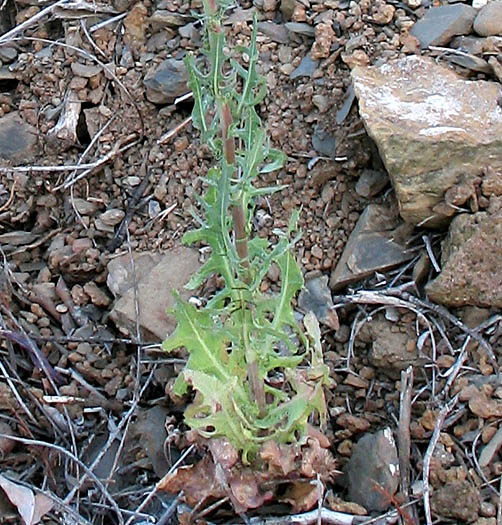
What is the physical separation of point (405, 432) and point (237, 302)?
0.71 metres

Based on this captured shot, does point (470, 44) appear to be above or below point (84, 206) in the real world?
above

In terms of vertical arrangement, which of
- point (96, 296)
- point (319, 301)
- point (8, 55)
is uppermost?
point (8, 55)

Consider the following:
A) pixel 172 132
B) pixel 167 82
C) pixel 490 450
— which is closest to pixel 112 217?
pixel 172 132

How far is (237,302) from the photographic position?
214 cm

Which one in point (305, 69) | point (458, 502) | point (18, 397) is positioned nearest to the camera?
point (458, 502)

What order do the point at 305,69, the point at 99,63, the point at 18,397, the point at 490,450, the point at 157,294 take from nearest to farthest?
1. the point at 490,450
2. the point at 18,397
3. the point at 157,294
4. the point at 305,69
5. the point at 99,63

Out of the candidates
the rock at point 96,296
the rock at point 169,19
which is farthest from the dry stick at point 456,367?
the rock at point 169,19

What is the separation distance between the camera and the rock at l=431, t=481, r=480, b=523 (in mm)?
2365

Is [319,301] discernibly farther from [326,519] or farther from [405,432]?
[326,519]

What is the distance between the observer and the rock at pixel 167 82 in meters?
3.24

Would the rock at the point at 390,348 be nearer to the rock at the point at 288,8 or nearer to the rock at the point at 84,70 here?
the rock at the point at 288,8

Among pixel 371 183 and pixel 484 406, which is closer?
pixel 484 406

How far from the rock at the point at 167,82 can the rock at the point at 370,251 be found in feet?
2.81

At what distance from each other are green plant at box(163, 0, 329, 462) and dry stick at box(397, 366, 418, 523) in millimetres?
247
